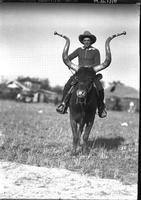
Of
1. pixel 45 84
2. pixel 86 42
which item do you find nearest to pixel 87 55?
pixel 86 42

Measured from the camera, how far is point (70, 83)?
22.0 ft

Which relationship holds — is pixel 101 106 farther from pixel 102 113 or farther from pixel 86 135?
pixel 86 135

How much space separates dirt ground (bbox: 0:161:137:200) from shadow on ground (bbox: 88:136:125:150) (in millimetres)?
1095

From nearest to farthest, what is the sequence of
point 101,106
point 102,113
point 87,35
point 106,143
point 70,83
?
point 87,35 → point 70,83 → point 102,113 → point 101,106 → point 106,143

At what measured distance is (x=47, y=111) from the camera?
9664mm

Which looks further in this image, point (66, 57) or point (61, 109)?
point (61, 109)

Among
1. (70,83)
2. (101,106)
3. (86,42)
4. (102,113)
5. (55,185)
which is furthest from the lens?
(101,106)

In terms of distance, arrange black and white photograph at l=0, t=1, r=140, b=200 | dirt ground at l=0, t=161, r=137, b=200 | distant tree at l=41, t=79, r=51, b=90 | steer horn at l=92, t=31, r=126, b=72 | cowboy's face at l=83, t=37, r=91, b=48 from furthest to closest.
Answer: distant tree at l=41, t=79, r=51, b=90 < cowboy's face at l=83, t=37, r=91, b=48 < steer horn at l=92, t=31, r=126, b=72 < black and white photograph at l=0, t=1, r=140, b=200 < dirt ground at l=0, t=161, r=137, b=200

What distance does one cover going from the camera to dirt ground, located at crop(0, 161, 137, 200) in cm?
572

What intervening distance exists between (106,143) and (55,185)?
7.25 feet

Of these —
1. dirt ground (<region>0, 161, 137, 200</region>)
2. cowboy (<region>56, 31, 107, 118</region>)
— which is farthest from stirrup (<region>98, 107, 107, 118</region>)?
dirt ground (<region>0, 161, 137, 200</region>)

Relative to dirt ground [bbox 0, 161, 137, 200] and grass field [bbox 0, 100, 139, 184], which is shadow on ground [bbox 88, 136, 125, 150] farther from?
dirt ground [bbox 0, 161, 137, 200]

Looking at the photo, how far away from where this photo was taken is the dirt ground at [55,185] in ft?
18.8

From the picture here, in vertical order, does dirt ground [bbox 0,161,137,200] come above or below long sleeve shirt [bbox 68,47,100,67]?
below
